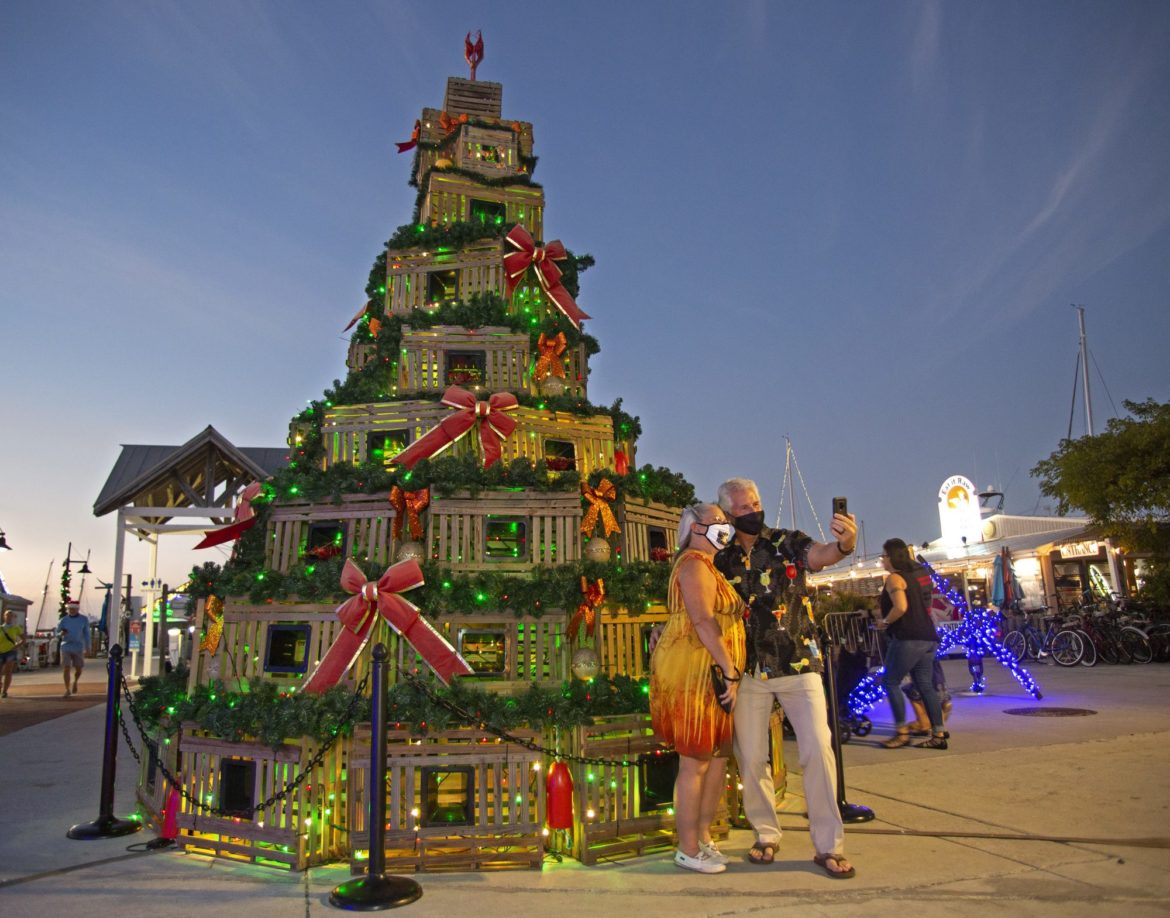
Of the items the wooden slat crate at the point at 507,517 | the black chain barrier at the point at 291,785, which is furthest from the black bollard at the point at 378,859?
the wooden slat crate at the point at 507,517

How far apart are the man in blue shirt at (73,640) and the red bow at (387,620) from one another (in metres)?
14.3

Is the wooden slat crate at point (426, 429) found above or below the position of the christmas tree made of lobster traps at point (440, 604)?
above

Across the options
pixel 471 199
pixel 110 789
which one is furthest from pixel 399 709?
pixel 471 199

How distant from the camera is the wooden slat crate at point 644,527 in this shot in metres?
6.55

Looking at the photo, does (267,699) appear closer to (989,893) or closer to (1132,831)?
(989,893)

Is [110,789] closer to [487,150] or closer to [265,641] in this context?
[265,641]

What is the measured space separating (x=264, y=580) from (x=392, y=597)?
1.14 meters

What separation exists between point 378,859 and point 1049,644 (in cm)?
1860

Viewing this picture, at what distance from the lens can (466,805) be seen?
5113 millimetres

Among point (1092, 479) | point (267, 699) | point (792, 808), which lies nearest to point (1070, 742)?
point (792, 808)

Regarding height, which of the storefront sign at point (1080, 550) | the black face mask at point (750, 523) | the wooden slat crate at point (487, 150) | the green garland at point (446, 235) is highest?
the wooden slat crate at point (487, 150)

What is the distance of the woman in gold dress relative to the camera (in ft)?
14.8

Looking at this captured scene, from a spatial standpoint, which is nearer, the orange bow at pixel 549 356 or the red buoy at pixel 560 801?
the red buoy at pixel 560 801

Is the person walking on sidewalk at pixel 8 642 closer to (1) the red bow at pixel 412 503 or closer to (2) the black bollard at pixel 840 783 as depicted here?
(1) the red bow at pixel 412 503
